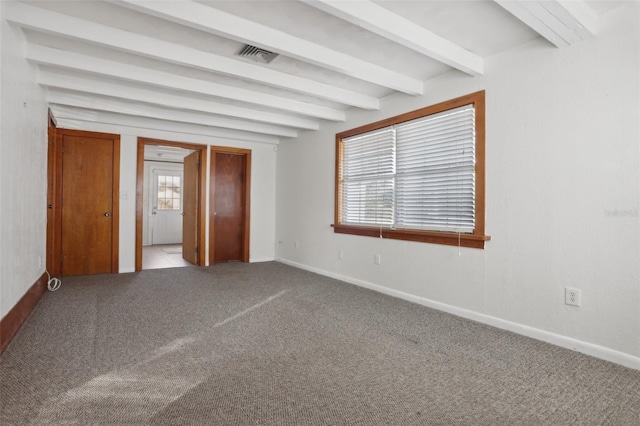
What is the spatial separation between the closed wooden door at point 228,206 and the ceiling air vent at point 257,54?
3186 mm

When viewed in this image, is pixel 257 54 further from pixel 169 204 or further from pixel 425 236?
pixel 169 204

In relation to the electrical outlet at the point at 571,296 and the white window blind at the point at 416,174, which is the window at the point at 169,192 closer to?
the white window blind at the point at 416,174

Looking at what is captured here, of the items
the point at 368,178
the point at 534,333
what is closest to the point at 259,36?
the point at 368,178

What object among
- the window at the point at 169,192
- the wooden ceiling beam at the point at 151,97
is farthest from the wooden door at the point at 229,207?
the window at the point at 169,192

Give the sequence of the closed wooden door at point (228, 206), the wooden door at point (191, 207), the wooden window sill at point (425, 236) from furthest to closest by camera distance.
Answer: the closed wooden door at point (228, 206), the wooden door at point (191, 207), the wooden window sill at point (425, 236)

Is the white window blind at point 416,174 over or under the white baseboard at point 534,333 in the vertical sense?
over

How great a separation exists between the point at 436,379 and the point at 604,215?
166cm

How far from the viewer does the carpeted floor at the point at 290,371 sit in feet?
5.61

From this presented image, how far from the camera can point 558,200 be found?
2672 millimetres

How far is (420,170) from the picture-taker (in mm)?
3756

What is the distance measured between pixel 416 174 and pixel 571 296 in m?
1.80

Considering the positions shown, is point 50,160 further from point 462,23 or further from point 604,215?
point 604,215

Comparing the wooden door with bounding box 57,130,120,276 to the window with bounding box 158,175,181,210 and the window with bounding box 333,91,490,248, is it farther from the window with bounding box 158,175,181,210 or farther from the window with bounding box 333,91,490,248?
the window with bounding box 158,175,181,210

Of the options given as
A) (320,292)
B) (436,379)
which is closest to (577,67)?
(436,379)
